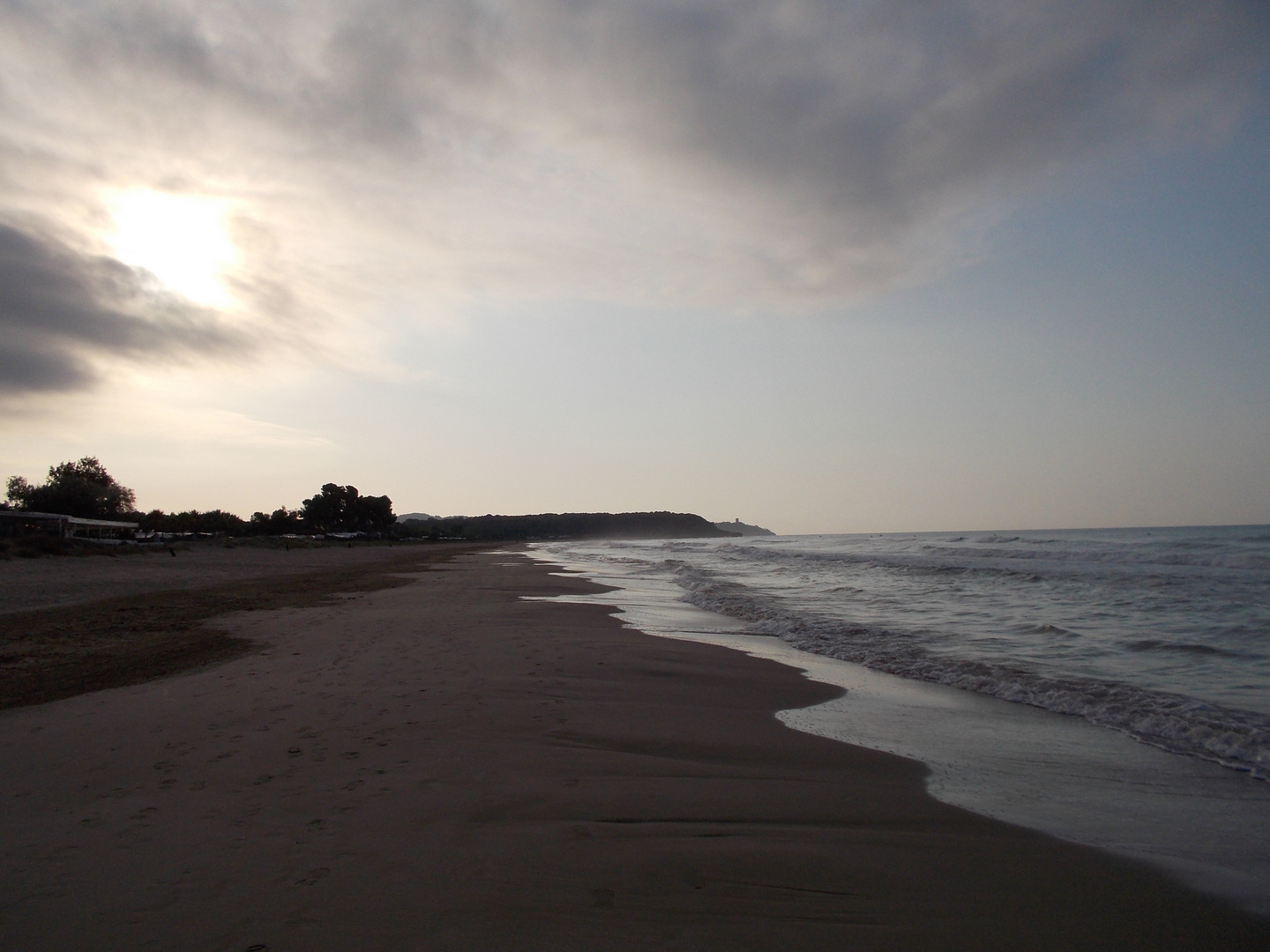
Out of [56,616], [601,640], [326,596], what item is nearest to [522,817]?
[601,640]

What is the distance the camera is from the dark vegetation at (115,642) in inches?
320

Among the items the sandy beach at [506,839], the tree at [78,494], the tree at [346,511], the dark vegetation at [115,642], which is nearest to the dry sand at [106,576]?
the dark vegetation at [115,642]

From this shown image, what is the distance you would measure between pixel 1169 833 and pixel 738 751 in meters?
2.75

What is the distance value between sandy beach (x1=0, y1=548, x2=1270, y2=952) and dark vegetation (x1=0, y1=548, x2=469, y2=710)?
1.48 meters

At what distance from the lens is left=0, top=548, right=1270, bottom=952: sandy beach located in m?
2.93

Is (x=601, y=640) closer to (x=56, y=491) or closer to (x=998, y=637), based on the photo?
(x=998, y=637)

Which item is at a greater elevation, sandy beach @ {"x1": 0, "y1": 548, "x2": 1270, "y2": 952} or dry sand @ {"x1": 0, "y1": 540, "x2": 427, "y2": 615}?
sandy beach @ {"x1": 0, "y1": 548, "x2": 1270, "y2": 952}

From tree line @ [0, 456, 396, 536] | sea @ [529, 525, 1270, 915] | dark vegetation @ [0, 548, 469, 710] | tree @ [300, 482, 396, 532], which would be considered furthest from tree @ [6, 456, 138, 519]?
sea @ [529, 525, 1270, 915]

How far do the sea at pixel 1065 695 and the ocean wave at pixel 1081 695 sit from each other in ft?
0.09

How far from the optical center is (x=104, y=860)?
138 inches

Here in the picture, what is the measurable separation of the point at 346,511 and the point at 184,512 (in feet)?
99.2

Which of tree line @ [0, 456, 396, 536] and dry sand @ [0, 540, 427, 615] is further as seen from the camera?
tree line @ [0, 456, 396, 536]

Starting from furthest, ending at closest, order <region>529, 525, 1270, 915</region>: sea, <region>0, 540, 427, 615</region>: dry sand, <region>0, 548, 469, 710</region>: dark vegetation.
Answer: <region>0, 540, 427, 615</region>: dry sand < <region>0, 548, 469, 710</region>: dark vegetation < <region>529, 525, 1270, 915</region>: sea

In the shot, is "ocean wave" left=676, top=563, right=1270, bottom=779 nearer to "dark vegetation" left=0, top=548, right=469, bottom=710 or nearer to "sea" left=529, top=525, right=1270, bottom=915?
"sea" left=529, top=525, right=1270, bottom=915
